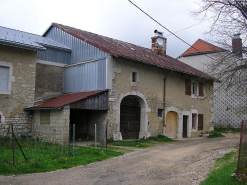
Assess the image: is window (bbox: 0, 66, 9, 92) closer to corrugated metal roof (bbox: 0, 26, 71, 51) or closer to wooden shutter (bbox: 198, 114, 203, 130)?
corrugated metal roof (bbox: 0, 26, 71, 51)

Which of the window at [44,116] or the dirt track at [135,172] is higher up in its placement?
the window at [44,116]

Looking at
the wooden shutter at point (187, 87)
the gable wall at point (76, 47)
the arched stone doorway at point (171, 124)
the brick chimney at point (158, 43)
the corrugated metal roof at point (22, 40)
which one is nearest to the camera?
the corrugated metal roof at point (22, 40)

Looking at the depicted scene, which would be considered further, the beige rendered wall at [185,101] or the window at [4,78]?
the beige rendered wall at [185,101]

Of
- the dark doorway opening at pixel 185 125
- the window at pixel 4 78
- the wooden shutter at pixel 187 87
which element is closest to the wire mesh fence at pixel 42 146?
the window at pixel 4 78

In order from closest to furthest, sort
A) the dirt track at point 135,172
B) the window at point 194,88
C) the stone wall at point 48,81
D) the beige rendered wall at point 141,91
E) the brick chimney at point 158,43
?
the dirt track at point 135,172 → the beige rendered wall at point 141,91 → the stone wall at point 48,81 → the window at point 194,88 → the brick chimney at point 158,43

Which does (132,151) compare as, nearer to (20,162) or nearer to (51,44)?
(20,162)

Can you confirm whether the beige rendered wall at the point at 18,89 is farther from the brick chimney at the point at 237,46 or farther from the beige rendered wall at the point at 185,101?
the brick chimney at the point at 237,46

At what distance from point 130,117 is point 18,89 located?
628 centimetres

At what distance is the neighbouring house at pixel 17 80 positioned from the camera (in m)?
14.4

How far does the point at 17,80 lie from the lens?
14.9 metres

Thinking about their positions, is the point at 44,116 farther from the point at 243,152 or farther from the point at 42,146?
the point at 243,152

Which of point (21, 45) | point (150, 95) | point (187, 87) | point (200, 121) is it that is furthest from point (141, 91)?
point (200, 121)

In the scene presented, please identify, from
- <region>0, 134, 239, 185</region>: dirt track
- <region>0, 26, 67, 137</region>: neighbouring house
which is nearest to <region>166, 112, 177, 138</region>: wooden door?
<region>0, 134, 239, 185</region>: dirt track

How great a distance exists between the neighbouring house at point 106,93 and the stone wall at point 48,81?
0.18 ft
